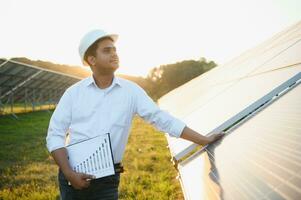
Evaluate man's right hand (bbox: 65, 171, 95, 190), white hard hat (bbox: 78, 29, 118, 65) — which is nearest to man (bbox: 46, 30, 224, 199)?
white hard hat (bbox: 78, 29, 118, 65)

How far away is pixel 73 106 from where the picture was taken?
2.47m

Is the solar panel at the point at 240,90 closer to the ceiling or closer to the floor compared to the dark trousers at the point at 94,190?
closer to the ceiling

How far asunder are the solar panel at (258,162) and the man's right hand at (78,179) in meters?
0.65

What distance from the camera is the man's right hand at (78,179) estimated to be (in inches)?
86.5

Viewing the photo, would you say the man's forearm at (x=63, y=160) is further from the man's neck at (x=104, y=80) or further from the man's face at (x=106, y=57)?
the man's face at (x=106, y=57)

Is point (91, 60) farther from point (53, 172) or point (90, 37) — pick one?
point (53, 172)

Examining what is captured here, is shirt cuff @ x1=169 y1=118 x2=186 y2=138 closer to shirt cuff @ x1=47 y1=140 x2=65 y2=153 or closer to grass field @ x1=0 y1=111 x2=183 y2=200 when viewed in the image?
shirt cuff @ x1=47 y1=140 x2=65 y2=153

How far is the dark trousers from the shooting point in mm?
2438

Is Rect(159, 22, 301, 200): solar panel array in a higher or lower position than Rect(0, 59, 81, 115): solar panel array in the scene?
lower

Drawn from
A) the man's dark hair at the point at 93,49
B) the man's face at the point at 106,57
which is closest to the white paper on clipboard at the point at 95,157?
the man's face at the point at 106,57

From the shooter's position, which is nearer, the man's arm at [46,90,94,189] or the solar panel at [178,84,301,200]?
the solar panel at [178,84,301,200]

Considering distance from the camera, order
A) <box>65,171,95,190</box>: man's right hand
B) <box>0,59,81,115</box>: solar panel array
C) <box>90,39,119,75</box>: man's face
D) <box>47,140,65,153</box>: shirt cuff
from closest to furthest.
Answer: <box>65,171,95,190</box>: man's right hand → <box>47,140,65,153</box>: shirt cuff → <box>90,39,119,75</box>: man's face → <box>0,59,81,115</box>: solar panel array

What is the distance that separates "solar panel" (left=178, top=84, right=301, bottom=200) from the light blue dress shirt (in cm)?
51

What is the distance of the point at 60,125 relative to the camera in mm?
2449
